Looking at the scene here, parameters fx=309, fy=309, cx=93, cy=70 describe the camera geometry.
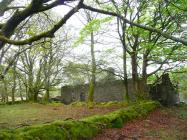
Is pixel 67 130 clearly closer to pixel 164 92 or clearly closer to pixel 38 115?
pixel 38 115

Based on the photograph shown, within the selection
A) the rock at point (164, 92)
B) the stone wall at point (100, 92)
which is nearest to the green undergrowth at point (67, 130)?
the rock at point (164, 92)

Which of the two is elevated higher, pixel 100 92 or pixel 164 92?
pixel 100 92

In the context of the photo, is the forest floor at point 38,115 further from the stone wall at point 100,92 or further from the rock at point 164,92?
the stone wall at point 100,92

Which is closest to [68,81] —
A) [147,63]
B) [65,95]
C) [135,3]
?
[65,95]

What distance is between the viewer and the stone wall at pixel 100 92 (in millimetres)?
37841

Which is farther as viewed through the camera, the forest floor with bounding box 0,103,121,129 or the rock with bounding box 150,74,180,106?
the rock with bounding box 150,74,180,106

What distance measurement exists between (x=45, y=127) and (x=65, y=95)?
36.9 meters

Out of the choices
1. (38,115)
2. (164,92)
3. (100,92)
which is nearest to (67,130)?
(38,115)

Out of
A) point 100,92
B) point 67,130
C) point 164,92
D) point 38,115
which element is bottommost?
point 38,115

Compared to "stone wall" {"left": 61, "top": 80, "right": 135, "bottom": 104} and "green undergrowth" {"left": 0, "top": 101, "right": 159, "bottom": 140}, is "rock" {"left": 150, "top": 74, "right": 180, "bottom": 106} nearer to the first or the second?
"stone wall" {"left": 61, "top": 80, "right": 135, "bottom": 104}

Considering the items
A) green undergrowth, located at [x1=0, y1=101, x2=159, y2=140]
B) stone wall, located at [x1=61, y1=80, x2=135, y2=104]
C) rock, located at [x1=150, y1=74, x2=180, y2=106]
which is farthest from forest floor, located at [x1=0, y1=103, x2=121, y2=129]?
stone wall, located at [x1=61, y1=80, x2=135, y2=104]

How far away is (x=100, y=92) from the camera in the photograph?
131ft

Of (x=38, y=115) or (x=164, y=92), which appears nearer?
(x=38, y=115)

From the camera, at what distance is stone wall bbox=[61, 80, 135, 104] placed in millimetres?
37841
